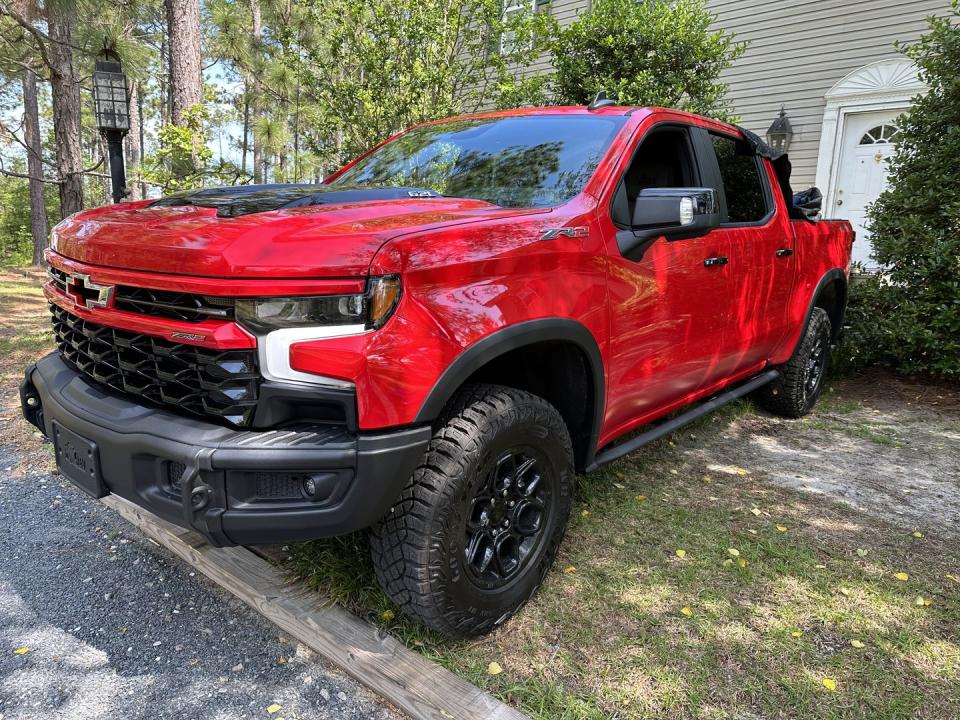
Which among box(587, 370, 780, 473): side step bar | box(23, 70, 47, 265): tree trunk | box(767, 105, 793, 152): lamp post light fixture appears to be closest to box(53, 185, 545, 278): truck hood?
box(587, 370, 780, 473): side step bar

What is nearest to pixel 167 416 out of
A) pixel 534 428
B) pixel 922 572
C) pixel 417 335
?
pixel 417 335

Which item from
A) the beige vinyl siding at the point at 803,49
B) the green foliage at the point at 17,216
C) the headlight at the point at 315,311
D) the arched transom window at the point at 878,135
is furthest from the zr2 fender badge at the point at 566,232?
the green foliage at the point at 17,216

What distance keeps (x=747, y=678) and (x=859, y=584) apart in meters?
0.87

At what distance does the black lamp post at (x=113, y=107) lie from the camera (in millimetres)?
6449

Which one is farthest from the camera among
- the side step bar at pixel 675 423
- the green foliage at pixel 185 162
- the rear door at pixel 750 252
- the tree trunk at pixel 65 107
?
the tree trunk at pixel 65 107

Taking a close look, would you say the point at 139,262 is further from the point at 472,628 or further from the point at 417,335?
the point at 472,628

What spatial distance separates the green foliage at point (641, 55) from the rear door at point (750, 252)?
3.67 metres

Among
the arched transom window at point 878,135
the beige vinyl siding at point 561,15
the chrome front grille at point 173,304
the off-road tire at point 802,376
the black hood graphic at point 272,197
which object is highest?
the beige vinyl siding at point 561,15

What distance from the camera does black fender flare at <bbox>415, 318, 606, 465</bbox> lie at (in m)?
1.89

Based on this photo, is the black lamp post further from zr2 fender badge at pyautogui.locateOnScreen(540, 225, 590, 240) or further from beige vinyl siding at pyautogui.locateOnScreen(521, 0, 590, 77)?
beige vinyl siding at pyautogui.locateOnScreen(521, 0, 590, 77)

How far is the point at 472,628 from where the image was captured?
220 cm

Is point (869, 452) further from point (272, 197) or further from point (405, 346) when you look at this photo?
point (272, 197)

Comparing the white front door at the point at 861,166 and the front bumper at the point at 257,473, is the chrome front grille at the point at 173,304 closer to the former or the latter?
the front bumper at the point at 257,473

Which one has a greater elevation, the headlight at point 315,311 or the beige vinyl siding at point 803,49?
the beige vinyl siding at point 803,49
